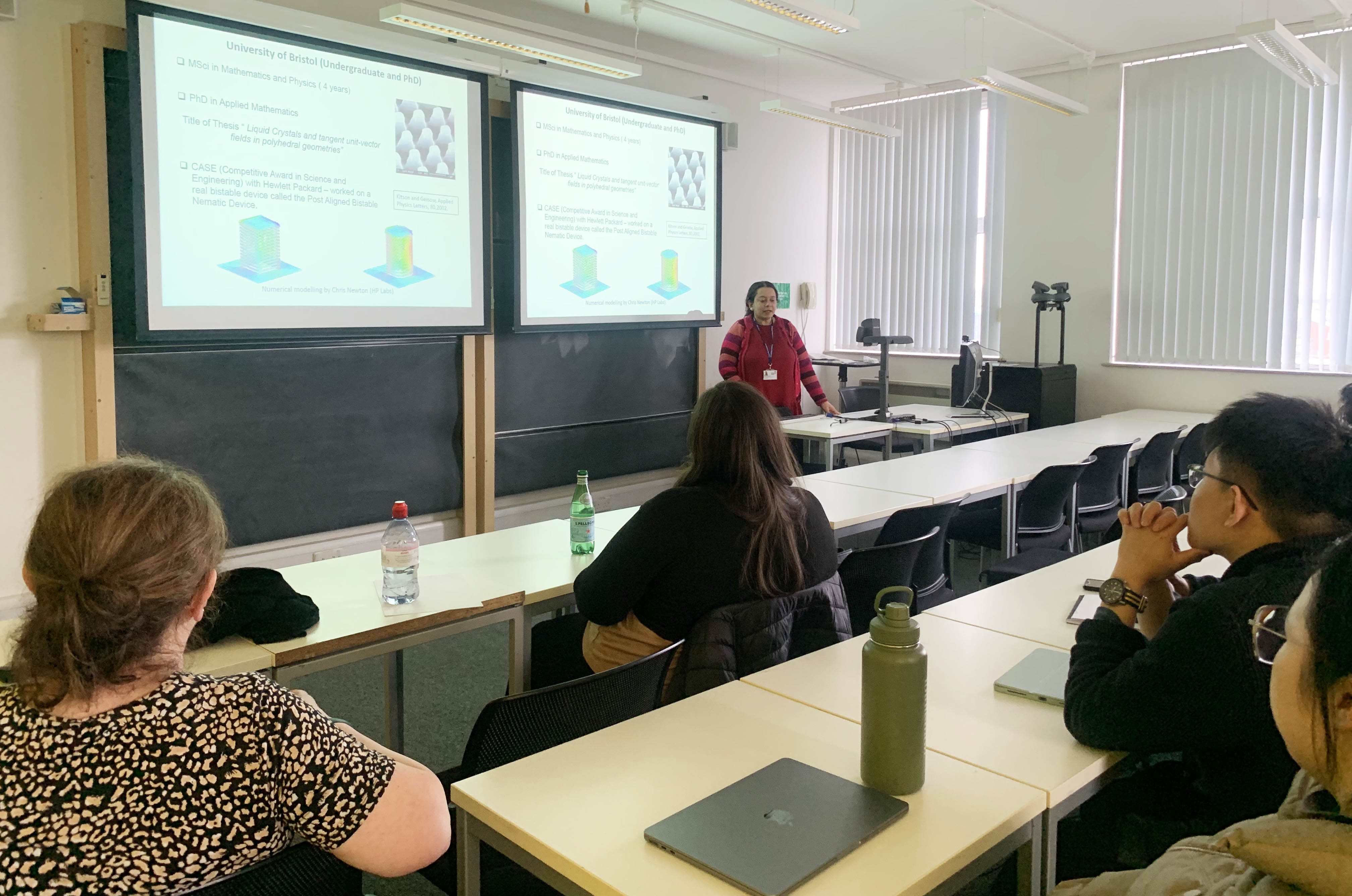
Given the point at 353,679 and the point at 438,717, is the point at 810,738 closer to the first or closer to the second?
the point at 438,717

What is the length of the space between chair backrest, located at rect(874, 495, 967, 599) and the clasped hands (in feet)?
4.23

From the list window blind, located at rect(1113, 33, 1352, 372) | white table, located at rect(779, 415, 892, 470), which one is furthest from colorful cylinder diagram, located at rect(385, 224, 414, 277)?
window blind, located at rect(1113, 33, 1352, 372)

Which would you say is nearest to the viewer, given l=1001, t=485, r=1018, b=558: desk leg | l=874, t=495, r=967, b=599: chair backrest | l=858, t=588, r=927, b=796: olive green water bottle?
l=858, t=588, r=927, b=796: olive green water bottle

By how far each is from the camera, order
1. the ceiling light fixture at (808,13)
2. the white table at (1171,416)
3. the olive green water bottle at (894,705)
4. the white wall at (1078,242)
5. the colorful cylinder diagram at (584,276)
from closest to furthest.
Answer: the olive green water bottle at (894,705), the ceiling light fixture at (808,13), the colorful cylinder diagram at (584,276), the white table at (1171,416), the white wall at (1078,242)

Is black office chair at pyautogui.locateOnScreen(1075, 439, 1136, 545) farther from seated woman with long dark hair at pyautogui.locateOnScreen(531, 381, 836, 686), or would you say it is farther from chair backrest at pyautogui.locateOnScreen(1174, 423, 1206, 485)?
seated woman with long dark hair at pyautogui.locateOnScreen(531, 381, 836, 686)

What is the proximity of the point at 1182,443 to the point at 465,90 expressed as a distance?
419 centimetres

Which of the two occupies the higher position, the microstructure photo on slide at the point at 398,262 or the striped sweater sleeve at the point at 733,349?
the microstructure photo on slide at the point at 398,262

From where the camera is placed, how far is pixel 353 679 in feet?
12.0

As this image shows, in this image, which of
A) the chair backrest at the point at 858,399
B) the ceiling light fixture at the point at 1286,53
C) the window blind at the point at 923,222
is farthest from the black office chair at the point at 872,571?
the window blind at the point at 923,222

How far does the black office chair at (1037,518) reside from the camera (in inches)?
160

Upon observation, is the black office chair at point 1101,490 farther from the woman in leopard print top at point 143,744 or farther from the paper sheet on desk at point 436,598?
the woman in leopard print top at point 143,744

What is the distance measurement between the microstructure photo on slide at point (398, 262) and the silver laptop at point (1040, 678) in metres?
3.66

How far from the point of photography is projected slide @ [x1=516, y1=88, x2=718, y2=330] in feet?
17.3

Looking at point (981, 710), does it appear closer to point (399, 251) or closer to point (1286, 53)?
point (399, 251)
